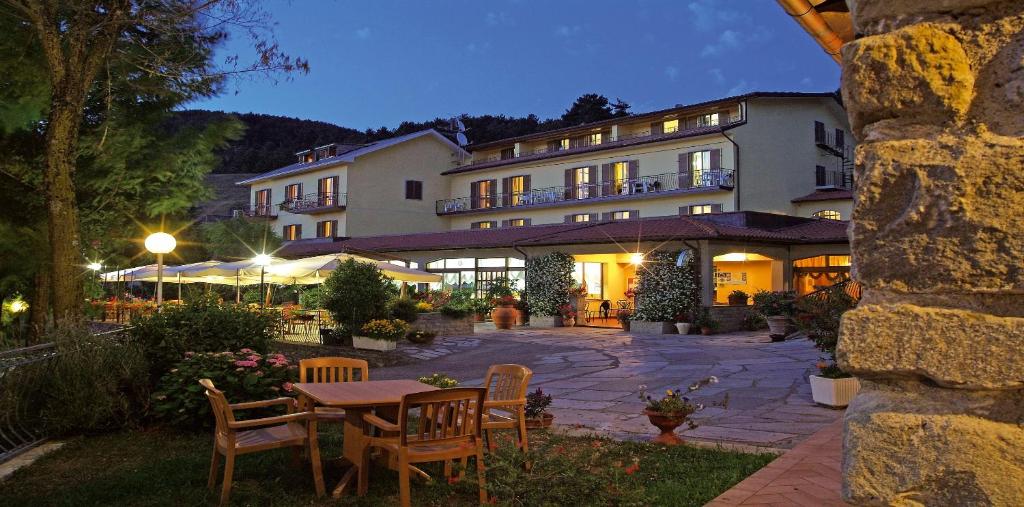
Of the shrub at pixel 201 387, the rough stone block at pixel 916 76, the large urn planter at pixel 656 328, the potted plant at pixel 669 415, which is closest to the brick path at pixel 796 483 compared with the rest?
the potted plant at pixel 669 415

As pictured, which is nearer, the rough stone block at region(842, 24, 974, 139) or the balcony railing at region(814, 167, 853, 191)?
the rough stone block at region(842, 24, 974, 139)

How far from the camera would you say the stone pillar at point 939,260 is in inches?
49.8

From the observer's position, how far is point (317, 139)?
82.5m

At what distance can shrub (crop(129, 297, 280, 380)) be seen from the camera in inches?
308

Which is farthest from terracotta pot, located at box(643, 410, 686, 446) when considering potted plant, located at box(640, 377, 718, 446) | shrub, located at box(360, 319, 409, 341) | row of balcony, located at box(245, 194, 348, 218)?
row of balcony, located at box(245, 194, 348, 218)

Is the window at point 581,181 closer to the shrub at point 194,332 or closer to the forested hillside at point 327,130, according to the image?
the forested hillside at point 327,130

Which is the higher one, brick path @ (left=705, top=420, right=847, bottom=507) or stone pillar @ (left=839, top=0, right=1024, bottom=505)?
stone pillar @ (left=839, top=0, right=1024, bottom=505)

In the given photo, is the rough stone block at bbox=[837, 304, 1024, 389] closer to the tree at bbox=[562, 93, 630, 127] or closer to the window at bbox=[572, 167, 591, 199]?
the window at bbox=[572, 167, 591, 199]

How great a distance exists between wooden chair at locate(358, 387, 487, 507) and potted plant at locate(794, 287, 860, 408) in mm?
4567

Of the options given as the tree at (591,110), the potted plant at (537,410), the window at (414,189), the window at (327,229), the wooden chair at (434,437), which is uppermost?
the tree at (591,110)

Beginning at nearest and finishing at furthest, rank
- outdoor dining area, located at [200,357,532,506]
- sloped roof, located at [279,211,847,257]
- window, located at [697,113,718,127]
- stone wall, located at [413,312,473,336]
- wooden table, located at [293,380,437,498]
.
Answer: outdoor dining area, located at [200,357,532,506] < wooden table, located at [293,380,437,498] < stone wall, located at [413,312,473,336] < sloped roof, located at [279,211,847,257] < window, located at [697,113,718,127]

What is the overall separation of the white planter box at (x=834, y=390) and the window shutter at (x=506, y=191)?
31060 millimetres

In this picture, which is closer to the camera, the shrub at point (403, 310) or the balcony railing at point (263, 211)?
the shrub at point (403, 310)

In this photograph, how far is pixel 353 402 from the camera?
5.03 m
